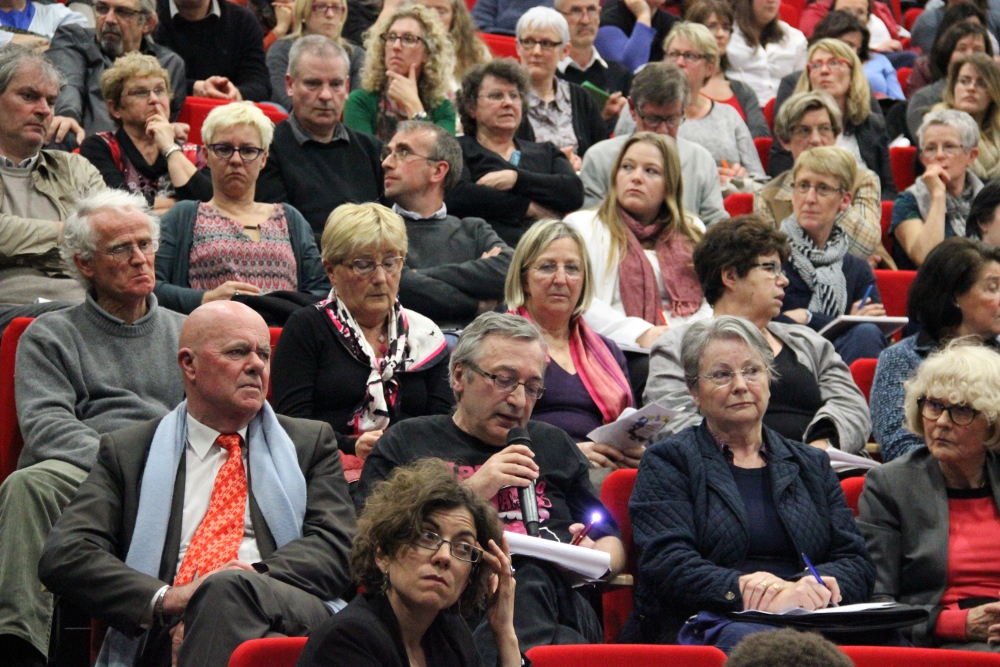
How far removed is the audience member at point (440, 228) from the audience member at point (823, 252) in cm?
101

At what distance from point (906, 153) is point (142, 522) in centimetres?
477

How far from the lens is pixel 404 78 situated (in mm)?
5355

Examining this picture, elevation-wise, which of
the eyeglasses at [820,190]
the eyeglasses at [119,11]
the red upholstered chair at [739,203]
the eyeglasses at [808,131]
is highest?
the eyeglasses at [119,11]

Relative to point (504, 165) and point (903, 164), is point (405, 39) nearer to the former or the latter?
point (504, 165)

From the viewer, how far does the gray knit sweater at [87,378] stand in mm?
3182

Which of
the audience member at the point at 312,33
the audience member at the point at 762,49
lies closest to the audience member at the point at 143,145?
the audience member at the point at 312,33

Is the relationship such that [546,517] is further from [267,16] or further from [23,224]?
[267,16]

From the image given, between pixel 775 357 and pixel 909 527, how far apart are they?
0.83 meters

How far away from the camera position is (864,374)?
13.8ft

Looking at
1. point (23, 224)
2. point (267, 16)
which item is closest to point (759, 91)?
point (267, 16)

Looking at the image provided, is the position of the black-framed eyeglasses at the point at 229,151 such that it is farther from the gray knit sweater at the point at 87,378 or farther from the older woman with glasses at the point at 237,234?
the gray knit sweater at the point at 87,378

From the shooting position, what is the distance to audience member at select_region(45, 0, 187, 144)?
5340 millimetres

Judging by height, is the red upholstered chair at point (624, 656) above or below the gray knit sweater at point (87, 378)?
below

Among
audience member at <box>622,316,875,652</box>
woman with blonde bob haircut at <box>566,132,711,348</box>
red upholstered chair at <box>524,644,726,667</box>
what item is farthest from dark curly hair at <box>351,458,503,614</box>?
woman with blonde bob haircut at <box>566,132,711,348</box>
